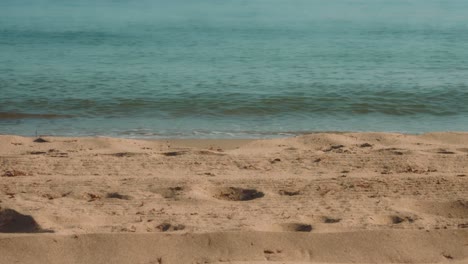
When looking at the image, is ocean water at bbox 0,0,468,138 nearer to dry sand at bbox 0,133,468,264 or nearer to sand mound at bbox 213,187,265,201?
dry sand at bbox 0,133,468,264

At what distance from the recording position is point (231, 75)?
1599 centimetres

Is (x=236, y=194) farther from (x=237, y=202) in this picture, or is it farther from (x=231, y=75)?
(x=231, y=75)

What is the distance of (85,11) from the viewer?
36281mm

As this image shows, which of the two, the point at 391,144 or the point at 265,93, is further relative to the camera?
the point at 265,93

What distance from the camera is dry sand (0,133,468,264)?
15.1ft

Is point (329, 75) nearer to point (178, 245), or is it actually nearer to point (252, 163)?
point (252, 163)

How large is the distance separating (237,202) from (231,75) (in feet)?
34.2

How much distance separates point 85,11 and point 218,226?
108ft

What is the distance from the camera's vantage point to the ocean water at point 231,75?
11.5 meters

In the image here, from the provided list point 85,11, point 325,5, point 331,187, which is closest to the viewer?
point 331,187

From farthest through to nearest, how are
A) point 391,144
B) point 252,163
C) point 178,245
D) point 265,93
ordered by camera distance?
point 265,93, point 391,144, point 252,163, point 178,245

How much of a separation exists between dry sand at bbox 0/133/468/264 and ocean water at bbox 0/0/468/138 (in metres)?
3.00

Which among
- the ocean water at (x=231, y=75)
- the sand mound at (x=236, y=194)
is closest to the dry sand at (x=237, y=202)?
the sand mound at (x=236, y=194)

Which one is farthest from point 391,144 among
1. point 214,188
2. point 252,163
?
point 214,188
